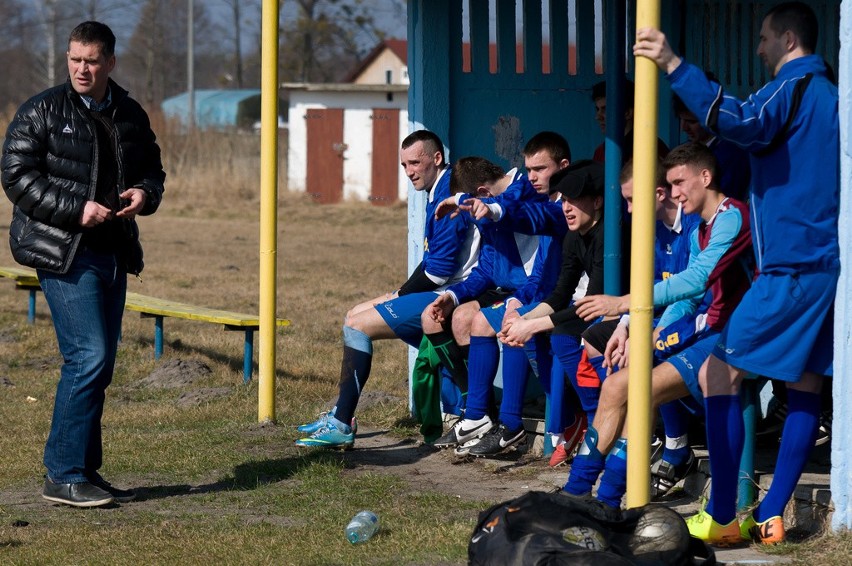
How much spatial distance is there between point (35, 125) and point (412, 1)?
2.76m

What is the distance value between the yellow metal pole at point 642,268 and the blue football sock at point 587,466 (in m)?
0.69

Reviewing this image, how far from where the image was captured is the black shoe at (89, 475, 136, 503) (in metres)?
5.99

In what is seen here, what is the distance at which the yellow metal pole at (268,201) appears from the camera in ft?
24.0

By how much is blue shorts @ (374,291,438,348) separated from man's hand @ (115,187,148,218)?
5.58 feet

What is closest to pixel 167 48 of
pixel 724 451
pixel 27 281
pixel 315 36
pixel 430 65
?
pixel 315 36

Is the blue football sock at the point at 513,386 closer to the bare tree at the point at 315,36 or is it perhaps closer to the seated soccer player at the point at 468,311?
the seated soccer player at the point at 468,311

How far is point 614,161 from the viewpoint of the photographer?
5531 millimetres

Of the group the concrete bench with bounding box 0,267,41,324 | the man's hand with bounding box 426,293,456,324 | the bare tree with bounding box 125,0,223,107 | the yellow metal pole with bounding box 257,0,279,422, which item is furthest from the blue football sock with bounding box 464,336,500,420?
the bare tree with bounding box 125,0,223,107

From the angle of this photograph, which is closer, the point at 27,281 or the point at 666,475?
the point at 666,475

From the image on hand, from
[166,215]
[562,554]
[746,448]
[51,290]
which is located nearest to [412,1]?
[51,290]

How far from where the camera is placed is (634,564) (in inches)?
160

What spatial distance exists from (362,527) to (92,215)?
1838mm

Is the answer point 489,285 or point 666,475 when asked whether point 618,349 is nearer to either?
point 666,475

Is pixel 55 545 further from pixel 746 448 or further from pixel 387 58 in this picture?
pixel 387 58
